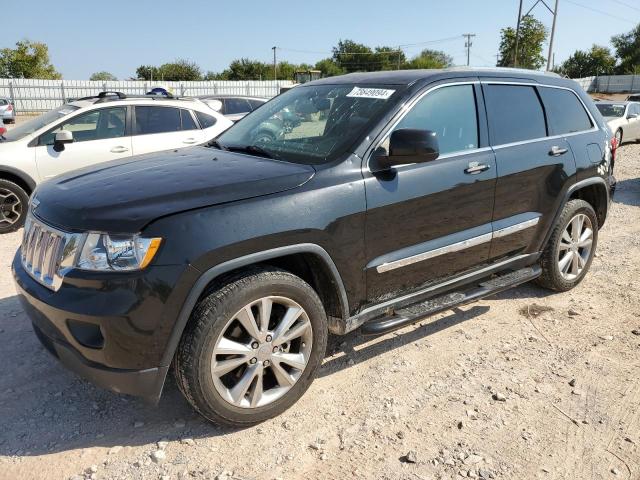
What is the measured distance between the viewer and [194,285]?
98.0 inches

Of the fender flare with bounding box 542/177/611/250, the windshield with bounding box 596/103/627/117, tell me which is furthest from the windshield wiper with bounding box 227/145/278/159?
the windshield with bounding box 596/103/627/117

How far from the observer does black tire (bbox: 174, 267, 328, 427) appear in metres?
2.56

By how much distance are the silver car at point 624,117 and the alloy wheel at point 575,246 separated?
1211 cm

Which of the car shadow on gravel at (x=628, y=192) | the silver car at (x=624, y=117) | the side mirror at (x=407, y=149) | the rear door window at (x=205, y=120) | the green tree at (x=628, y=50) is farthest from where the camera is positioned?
the green tree at (x=628, y=50)

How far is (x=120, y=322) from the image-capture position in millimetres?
2383

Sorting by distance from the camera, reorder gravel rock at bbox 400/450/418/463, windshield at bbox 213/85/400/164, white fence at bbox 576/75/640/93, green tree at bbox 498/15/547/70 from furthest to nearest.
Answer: white fence at bbox 576/75/640/93
green tree at bbox 498/15/547/70
windshield at bbox 213/85/400/164
gravel rock at bbox 400/450/418/463

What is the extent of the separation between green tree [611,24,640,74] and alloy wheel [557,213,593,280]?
79.1m

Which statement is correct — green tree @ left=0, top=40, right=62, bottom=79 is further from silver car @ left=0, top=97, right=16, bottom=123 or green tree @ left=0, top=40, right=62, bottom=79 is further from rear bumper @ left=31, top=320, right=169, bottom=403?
rear bumper @ left=31, top=320, right=169, bottom=403

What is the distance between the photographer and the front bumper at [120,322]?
7.84 feet

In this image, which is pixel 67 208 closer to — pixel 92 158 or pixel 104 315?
pixel 104 315

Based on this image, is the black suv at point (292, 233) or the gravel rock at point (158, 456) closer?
the black suv at point (292, 233)

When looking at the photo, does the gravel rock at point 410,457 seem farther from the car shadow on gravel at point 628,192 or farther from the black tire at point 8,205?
the car shadow on gravel at point 628,192

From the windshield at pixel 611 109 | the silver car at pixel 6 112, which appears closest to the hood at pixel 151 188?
the windshield at pixel 611 109

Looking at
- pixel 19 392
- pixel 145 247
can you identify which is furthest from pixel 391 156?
pixel 19 392
